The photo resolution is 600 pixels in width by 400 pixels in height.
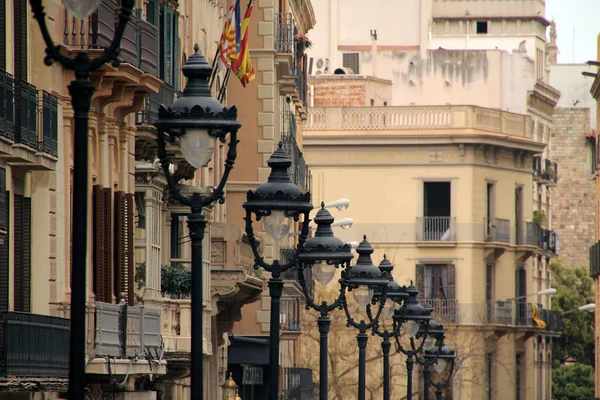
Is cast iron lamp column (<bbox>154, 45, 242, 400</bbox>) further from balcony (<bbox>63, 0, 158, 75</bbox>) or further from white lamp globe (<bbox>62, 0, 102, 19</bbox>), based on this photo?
balcony (<bbox>63, 0, 158, 75</bbox>)

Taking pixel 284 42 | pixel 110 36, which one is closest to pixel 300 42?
pixel 284 42

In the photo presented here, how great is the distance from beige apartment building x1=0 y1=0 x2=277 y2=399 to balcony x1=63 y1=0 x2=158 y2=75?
25 mm

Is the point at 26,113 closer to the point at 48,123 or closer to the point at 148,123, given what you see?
the point at 48,123

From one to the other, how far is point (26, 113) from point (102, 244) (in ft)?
14.1

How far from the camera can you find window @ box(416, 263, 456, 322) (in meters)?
→ 78.3

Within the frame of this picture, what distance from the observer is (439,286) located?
258ft

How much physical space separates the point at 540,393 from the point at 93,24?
65.1m

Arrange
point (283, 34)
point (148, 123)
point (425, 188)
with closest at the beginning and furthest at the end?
point (148, 123) < point (283, 34) < point (425, 188)

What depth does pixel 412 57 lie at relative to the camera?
8350 cm

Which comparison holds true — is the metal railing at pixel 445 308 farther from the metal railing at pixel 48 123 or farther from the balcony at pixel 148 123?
the metal railing at pixel 48 123

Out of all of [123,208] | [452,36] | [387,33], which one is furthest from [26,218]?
[452,36]

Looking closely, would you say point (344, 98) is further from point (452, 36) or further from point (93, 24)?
point (93, 24)

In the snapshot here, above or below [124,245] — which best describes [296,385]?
below

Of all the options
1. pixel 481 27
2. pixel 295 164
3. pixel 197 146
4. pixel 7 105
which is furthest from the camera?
pixel 481 27
